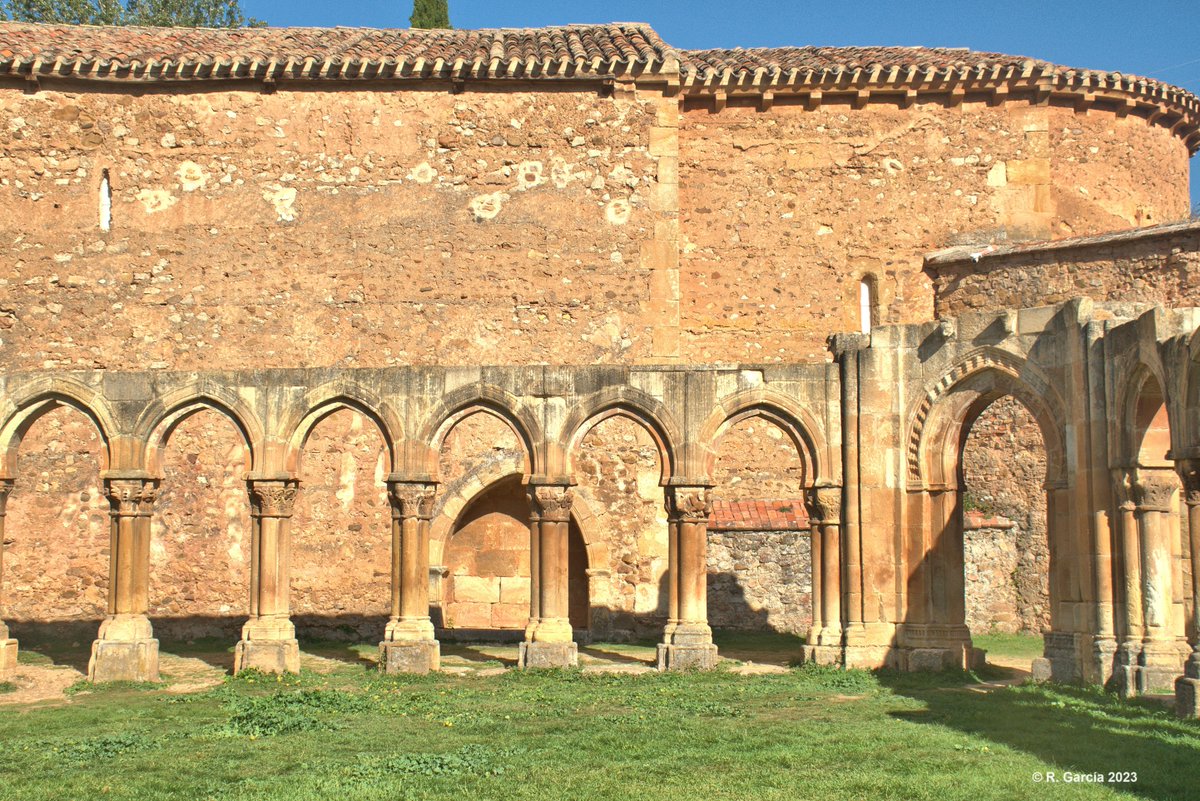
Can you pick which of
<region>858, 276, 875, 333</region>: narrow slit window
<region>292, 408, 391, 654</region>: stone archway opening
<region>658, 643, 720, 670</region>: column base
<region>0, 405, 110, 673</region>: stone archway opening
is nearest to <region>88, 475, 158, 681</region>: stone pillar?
<region>292, 408, 391, 654</region>: stone archway opening

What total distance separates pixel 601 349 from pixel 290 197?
551 cm

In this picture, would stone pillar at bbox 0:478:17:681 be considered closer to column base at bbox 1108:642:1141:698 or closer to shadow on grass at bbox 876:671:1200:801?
shadow on grass at bbox 876:671:1200:801

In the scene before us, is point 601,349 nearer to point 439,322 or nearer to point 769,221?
point 439,322

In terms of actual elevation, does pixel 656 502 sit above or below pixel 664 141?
below

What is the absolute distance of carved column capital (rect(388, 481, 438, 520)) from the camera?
1752cm

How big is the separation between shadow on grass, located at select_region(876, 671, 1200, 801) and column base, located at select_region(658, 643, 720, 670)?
85.7 inches

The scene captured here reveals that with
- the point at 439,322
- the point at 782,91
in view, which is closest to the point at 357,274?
the point at 439,322

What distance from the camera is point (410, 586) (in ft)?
56.9

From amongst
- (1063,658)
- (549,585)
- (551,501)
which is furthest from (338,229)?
(1063,658)

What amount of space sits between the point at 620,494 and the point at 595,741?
10.5 meters

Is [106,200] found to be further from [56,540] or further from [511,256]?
[511,256]

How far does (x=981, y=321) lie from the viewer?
16875 millimetres

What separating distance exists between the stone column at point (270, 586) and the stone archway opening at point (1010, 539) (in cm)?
1083

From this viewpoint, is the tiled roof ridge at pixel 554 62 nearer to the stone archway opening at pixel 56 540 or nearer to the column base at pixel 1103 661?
the stone archway opening at pixel 56 540
